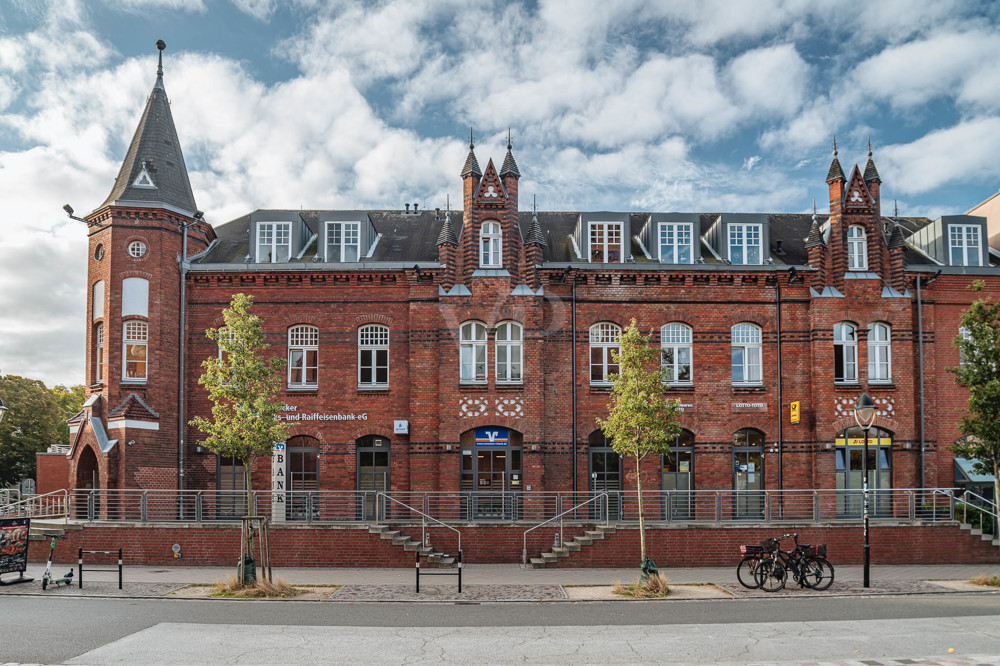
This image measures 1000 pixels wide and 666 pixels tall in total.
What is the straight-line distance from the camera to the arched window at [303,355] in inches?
981

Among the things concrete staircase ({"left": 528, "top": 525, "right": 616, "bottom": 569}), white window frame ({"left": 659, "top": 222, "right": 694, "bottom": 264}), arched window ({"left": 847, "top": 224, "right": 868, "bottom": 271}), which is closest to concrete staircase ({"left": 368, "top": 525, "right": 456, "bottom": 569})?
concrete staircase ({"left": 528, "top": 525, "right": 616, "bottom": 569})

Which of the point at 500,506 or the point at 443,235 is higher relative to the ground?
the point at 443,235

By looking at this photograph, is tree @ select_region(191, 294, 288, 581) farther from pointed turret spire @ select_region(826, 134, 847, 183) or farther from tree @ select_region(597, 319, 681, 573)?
pointed turret spire @ select_region(826, 134, 847, 183)

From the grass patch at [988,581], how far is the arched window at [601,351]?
1101 centimetres

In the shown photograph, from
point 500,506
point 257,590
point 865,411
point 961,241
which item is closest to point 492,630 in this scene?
point 257,590

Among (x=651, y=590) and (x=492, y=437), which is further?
(x=492, y=437)

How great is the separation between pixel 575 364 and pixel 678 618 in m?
11.6

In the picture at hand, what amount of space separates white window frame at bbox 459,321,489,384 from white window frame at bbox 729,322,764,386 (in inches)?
312

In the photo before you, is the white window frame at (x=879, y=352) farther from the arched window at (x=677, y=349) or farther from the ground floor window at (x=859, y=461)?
the arched window at (x=677, y=349)

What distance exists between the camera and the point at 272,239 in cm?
2598

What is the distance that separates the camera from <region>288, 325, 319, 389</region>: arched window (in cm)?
2491

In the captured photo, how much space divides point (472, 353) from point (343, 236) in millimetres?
5982

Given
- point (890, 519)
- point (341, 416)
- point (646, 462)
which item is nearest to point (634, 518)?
point (646, 462)

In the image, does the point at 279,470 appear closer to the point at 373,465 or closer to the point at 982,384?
the point at 373,465
